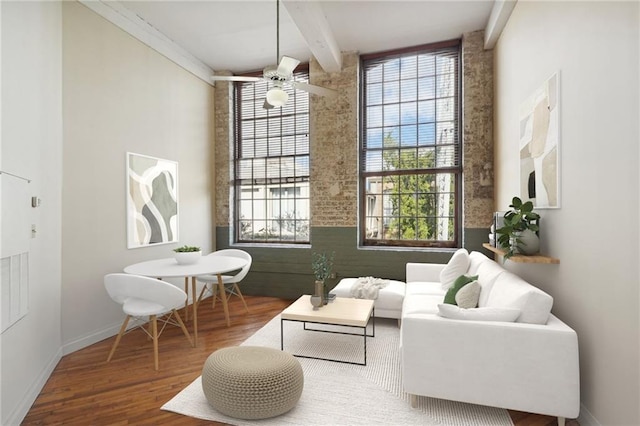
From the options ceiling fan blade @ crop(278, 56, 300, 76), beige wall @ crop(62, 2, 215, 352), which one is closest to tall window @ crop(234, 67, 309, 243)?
beige wall @ crop(62, 2, 215, 352)

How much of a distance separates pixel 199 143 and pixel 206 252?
1.78 meters

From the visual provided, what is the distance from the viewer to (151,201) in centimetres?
421

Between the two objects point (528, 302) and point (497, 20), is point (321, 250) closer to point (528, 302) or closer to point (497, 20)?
point (528, 302)

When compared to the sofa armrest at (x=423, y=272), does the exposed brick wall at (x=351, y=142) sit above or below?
above

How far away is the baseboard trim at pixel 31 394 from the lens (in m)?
2.11

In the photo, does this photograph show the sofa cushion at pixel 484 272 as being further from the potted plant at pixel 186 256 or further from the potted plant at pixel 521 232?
the potted plant at pixel 186 256

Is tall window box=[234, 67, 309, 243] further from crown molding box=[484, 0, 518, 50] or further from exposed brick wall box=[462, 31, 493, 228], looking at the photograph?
crown molding box=[484, 0, 518, 50]

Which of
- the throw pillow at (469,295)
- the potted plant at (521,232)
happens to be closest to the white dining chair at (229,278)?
the throw pillow at (469,295)

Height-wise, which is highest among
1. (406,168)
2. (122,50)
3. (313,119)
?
(122,50)

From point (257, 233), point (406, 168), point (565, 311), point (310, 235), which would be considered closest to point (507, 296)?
point (565, 311)

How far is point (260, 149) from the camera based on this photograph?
18.4 feet

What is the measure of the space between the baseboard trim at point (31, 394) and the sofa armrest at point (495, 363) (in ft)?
8.40

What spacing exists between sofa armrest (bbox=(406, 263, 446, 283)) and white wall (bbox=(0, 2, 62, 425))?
382 cm

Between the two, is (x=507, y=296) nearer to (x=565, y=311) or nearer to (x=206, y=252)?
(x=565, y=311)
